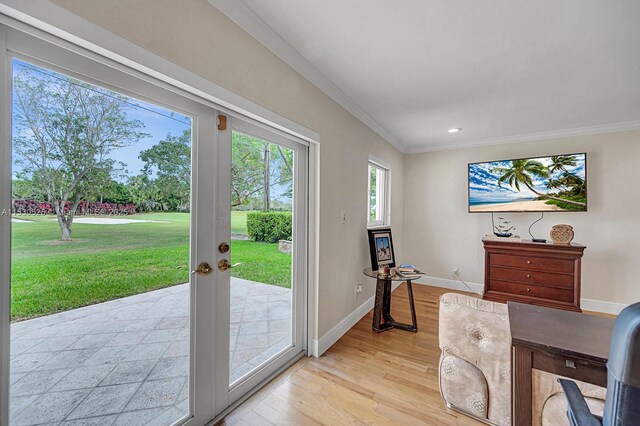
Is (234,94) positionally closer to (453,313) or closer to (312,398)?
(453,313)

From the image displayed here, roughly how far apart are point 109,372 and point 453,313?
1799 millimetres

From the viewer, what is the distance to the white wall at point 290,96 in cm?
105

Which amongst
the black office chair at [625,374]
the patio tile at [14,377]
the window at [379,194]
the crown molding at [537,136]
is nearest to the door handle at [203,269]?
the patio tile at [14,377]

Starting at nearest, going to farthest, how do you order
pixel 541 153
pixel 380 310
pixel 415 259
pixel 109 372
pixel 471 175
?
1. pixel 109 372
2. pixel 380 310
3. pixel 541 153
4. pixel 471 175
5. pixel 415 259

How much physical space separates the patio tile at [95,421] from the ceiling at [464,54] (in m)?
2.04

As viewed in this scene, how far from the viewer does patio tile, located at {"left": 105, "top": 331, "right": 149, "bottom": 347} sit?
1.12m

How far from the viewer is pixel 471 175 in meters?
3.82

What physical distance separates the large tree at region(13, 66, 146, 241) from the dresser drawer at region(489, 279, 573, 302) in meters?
3.95

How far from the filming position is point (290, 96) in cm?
185

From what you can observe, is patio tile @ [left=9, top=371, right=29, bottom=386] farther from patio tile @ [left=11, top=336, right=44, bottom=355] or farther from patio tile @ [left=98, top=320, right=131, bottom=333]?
patio tile @ [left=98, top=320, right=131, bottom=333]

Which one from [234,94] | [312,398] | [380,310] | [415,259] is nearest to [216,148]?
[234,94]

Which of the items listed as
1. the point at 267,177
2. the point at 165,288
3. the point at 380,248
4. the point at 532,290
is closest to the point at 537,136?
the point at 532,290

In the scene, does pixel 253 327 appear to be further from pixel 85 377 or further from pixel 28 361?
pixel 28 361

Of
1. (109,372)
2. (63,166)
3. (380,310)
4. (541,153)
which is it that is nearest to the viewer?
(63,166)
